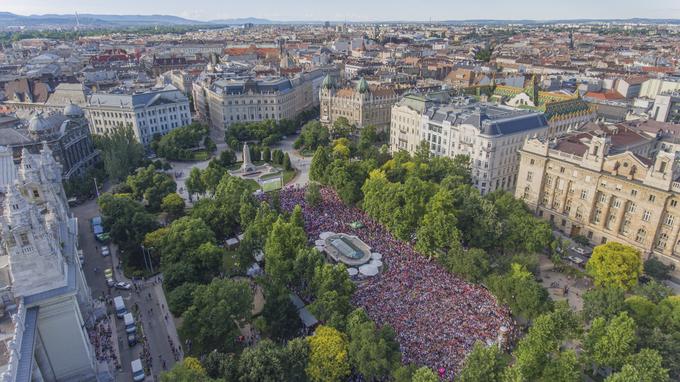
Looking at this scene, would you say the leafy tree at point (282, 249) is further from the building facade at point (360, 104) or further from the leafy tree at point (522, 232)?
the building facade at point (360, 104)

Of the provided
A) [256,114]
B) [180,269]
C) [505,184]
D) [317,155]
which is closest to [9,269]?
[180,269]

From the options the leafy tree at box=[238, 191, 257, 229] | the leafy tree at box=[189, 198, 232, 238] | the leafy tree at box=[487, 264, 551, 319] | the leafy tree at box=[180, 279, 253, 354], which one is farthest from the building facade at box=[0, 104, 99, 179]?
the leafy tree at box=[487, 264, 551, 319]

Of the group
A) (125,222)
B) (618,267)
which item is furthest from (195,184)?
(618,267)

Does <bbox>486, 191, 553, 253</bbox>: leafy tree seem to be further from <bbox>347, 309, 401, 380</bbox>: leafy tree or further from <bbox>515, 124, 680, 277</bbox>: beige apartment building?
<bbox>347, 309, 401, 380</bbox>: leafy tree

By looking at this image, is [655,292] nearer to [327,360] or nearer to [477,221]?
[477,221]

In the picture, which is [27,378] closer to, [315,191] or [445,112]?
[315,191]

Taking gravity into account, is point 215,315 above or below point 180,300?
above
